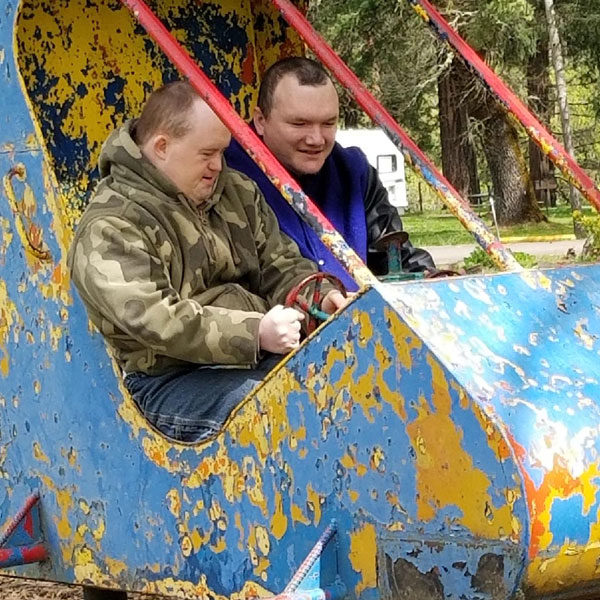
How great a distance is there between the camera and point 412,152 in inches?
145

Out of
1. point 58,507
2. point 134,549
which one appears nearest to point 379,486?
point 134,549

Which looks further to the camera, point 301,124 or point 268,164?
point 301,124

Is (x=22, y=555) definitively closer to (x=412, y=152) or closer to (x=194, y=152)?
(x=194, y=152)

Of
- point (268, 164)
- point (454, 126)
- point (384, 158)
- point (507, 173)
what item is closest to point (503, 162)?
point (507, 173)

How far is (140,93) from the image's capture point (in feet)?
14.7

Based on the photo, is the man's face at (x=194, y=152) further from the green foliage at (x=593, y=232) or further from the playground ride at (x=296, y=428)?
the green foliage at (x=593, y=232)

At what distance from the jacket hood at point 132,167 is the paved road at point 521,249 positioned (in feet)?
44.9

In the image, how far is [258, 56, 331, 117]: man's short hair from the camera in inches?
169

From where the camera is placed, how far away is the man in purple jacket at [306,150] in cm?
427

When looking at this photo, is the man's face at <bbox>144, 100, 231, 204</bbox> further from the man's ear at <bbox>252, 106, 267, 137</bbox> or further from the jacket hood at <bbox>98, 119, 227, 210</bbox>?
the man's ear at <bbox>252, 106, 267, 137</bbox>

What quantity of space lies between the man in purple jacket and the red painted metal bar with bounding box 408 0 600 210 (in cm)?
50

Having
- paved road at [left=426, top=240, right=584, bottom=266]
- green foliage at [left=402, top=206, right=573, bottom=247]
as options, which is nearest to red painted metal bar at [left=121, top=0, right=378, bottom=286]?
paved road at [left=426, top=240, right=584, bottom=266]

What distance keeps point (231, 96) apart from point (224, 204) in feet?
3.48

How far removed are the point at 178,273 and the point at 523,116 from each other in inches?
36.2
